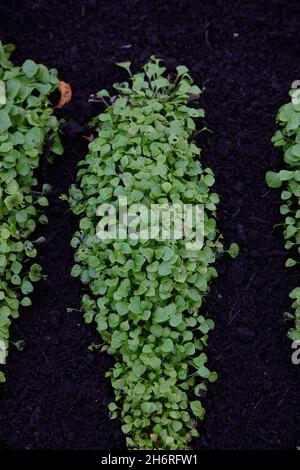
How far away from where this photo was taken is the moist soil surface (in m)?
3.08

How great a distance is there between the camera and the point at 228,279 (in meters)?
3.24

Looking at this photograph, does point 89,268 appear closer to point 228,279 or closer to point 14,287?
point 14,287

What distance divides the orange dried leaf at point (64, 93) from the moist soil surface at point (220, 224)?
45mm

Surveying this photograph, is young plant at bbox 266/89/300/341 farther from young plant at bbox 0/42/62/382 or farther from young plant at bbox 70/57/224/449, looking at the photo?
young plant at bbox 0/42/62/382

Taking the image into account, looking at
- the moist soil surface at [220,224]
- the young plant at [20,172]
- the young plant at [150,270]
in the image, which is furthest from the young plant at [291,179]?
the young plant at [20,172]

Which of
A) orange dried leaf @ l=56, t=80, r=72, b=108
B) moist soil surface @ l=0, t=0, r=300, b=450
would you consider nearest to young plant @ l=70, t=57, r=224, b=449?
moist soil surface @ l=0, t=0, r=300, b=450

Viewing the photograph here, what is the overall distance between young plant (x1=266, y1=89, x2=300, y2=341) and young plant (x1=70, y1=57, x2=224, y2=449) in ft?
1.01

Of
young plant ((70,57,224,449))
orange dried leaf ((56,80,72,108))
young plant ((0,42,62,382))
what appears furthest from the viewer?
orange dried leaf ((56,80,72,108))

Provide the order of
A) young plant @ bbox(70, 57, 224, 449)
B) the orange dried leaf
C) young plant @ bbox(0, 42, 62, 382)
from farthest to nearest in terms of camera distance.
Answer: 1. the orange dried leaf
2. young plant @ bbox(0, 42, 62, 382)
3. young plant @ bbox(70, 57, 224, 449)

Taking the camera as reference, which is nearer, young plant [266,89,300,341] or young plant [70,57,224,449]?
young plant [70,57,224,449]

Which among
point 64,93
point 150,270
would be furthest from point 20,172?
point 150,270

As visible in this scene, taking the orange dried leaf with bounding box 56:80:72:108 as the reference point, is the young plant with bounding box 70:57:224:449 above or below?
below

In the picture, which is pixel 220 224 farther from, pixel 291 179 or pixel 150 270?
pixel 150 270

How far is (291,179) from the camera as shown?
10.3 feet
